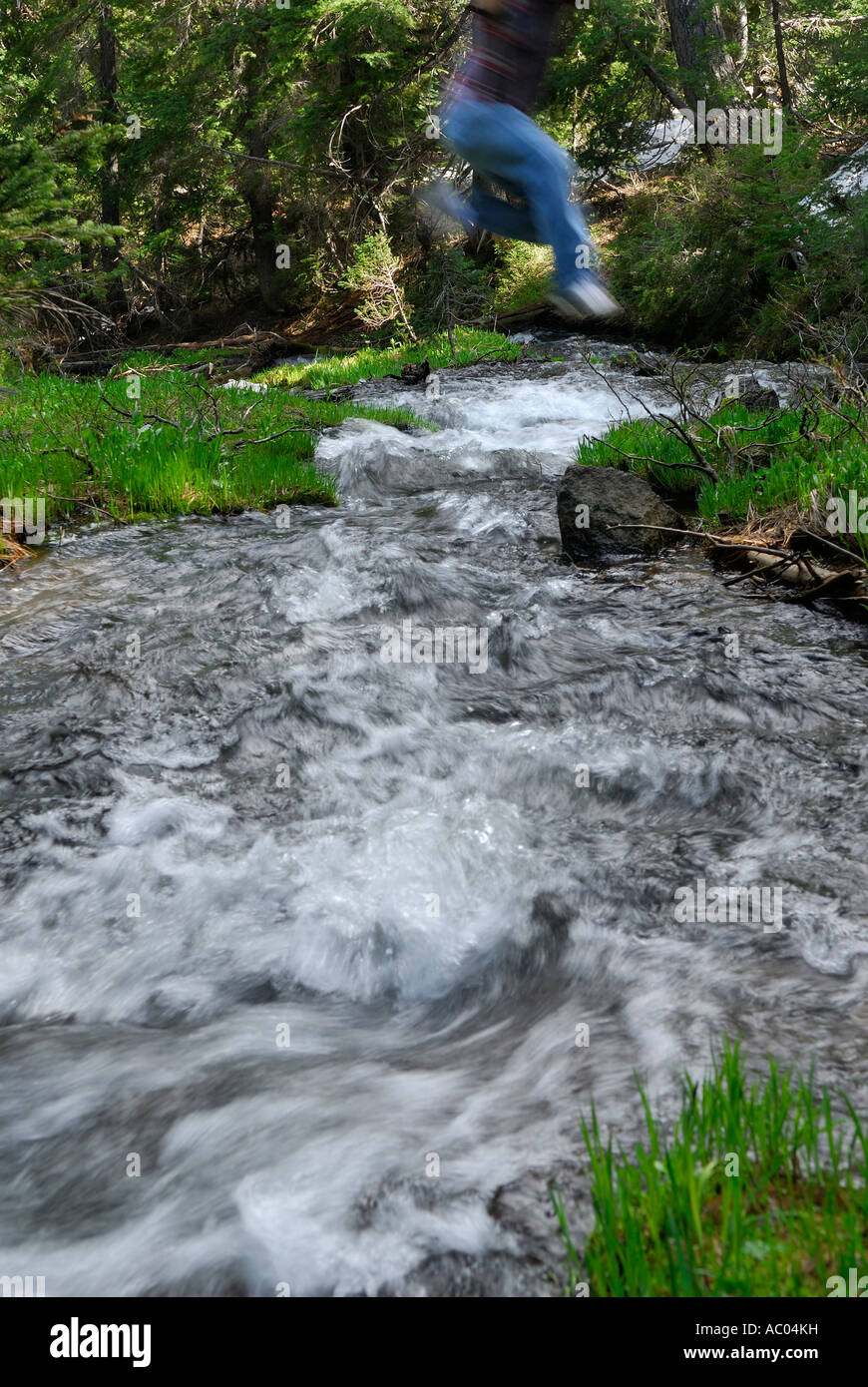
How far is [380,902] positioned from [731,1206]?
1.73 meters

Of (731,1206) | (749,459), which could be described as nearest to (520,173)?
(749,459)

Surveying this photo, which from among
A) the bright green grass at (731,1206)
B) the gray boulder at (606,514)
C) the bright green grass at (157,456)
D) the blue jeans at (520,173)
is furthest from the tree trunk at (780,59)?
the bright green grass at (731,1206)

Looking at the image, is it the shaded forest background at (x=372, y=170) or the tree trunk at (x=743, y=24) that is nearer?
the shaded forest background at (x=372, y=170)

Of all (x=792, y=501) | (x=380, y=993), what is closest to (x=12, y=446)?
(x=792, y=501)

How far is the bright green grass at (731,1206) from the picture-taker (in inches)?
57.5

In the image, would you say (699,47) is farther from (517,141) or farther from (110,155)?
(110,155)

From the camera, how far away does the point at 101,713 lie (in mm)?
4395

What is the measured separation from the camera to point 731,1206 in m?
1.51

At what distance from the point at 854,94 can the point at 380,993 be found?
45.0ft

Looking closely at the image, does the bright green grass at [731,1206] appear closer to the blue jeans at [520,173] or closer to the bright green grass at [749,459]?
the bright green grass at [749,459]

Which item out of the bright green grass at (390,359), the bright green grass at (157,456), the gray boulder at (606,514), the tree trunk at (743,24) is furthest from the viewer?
the tree trunk at (743,24)

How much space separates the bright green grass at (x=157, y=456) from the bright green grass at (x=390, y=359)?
4.25 metres

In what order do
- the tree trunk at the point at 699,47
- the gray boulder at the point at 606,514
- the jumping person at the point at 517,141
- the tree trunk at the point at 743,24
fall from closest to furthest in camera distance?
the jumping person at the point at 517,141
the gray boulder at the point at 606,514
the tree trunk at the point at 699,47
the tree trunk at the point at 743,24
